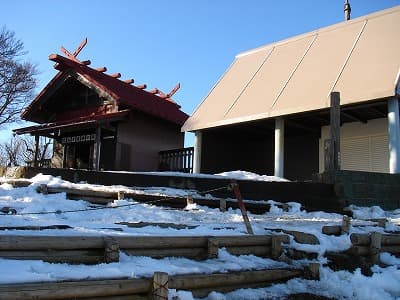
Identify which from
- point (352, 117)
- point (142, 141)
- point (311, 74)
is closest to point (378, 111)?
point (352, 117)

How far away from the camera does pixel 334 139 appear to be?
13219 millimetres

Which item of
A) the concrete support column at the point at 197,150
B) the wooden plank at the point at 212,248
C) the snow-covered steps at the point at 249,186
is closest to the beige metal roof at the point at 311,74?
the concrete support column at the point at 197,150

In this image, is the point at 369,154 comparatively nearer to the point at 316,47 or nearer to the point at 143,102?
the point at 316,47

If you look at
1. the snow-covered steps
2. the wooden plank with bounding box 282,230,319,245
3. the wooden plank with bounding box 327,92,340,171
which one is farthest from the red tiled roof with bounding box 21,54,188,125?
the wooden plank with bounding box 282,230,319,245

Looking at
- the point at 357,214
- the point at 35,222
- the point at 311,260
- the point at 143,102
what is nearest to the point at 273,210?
the point at 357,214

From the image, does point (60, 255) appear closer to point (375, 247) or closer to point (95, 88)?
point (375, 247)

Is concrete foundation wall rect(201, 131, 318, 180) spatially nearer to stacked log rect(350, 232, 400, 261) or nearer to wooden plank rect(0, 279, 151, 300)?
stacked log rect(350, 232, 400, 261)

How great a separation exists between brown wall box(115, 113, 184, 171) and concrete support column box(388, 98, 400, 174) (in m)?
11.8

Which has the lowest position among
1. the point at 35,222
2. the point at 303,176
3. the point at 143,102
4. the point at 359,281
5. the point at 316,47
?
the point at 359,281

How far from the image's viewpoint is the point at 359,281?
6277 mm

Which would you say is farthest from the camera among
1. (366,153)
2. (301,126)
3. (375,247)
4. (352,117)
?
(301,126)

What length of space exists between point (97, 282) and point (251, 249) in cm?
276

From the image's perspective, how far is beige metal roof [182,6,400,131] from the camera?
15.1 m

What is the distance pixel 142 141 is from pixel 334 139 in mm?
11692
